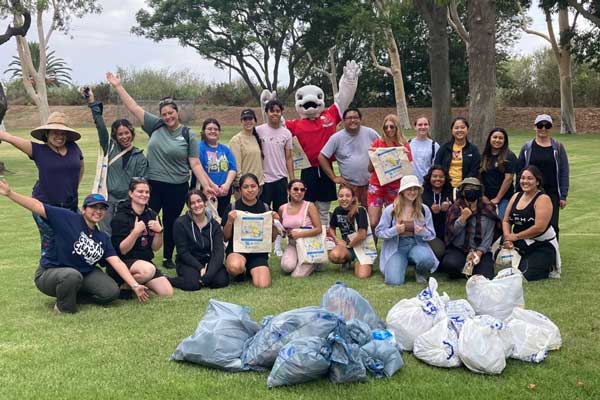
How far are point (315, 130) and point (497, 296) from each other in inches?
141

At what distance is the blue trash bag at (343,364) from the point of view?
148 inches

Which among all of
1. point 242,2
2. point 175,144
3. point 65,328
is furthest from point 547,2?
point 65,328

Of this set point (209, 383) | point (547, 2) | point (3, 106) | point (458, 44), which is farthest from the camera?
point (458, 44)

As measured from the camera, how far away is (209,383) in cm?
384

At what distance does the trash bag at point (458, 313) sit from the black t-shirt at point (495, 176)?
255 centimetres

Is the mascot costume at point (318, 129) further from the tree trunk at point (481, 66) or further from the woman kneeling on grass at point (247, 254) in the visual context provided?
the tree trunk at point (481, 66)

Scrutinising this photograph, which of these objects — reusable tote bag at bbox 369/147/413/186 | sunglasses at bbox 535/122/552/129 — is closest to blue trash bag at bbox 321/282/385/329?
reusable tote bag at bbox 369/147/413/186

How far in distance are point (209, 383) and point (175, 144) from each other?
336cm

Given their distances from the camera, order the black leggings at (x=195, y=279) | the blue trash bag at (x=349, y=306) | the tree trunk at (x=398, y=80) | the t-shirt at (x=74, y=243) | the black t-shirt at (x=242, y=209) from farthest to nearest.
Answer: the tree trunk at (x=398, y=80) → the black t-shirt at (x=242, y=209) → the black leggings at (x=195, y=279) → the t-shirt at (x=74, y=243) → the blue trash bag at (x=349, y=306)

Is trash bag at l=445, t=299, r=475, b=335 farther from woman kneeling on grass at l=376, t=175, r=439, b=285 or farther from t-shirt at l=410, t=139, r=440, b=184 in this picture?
t-shirt at l=410, t=139, r=440, b=184

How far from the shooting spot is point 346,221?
6.83m

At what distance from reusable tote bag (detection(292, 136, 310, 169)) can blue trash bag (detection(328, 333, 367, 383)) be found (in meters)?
3.95

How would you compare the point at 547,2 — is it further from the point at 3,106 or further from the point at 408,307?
the point at 408,307

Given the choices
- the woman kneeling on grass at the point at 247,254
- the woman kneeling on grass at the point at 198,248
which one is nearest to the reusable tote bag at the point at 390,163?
the woman kneeling on grass at the point at 247,254
